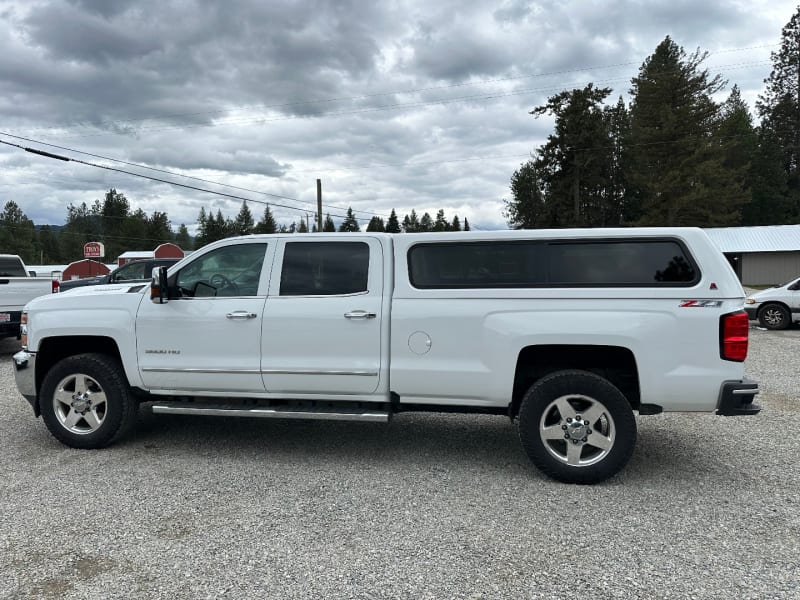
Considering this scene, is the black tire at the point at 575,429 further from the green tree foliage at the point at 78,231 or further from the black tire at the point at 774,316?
the green tree foliage at the point at 78,231

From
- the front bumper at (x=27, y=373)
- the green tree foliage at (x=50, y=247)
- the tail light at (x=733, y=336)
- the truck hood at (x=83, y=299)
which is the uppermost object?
the green tree foliage at (x=50, y=247)

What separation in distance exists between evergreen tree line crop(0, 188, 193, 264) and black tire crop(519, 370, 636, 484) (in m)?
105

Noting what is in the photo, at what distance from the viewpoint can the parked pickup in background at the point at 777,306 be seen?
45.5 feet

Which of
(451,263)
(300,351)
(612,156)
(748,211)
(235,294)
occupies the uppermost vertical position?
(612,156)

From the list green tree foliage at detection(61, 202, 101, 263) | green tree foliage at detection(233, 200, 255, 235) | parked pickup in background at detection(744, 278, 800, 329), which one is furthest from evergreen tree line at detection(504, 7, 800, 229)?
green tree foliage at detection(61, 202, 101, 263)

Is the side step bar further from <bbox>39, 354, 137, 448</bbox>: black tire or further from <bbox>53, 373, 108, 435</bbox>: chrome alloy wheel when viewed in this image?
<bbox>53, 373, 108, 435</bbox>: chrome alloy wheel

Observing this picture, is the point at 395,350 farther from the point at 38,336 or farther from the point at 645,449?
the point at 38,336

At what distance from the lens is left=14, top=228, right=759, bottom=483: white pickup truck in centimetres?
396

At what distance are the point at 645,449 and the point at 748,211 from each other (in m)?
66.7

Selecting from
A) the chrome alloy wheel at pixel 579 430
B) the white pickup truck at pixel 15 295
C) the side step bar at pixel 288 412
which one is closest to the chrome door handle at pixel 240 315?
the side step bar at pixel 288 412

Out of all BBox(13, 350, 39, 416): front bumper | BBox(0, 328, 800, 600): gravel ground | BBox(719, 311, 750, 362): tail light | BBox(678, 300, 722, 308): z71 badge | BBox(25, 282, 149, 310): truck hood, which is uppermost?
BBox(678, 300, 722, 308): z71 badge

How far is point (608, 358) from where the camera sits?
13.9ft

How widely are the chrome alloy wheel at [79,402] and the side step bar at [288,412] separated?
606mm

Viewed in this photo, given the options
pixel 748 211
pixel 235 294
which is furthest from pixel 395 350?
pixel 748 211
